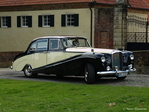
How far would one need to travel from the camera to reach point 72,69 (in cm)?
1559

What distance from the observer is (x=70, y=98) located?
10.9 m

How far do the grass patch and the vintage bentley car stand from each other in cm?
131

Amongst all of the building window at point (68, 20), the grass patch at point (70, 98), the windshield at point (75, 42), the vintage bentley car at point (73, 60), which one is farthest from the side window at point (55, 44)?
the building window at point (68, 20)

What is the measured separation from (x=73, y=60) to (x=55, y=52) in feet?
3.96

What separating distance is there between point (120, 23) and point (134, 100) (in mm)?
21899

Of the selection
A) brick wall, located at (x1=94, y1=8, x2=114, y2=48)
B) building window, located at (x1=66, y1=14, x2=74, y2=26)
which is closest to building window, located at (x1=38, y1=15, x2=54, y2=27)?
building window, located at (x1=66, y1=14, x2=74, y2=26)

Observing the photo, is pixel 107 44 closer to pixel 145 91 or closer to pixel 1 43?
pixel 1 43

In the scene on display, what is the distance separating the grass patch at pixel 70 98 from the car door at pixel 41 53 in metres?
2.98

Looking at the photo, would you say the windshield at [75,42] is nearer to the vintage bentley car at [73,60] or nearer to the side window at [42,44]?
the vintage bentley car at [73,60]

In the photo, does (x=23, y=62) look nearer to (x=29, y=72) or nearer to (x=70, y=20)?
(x=29, y=72)

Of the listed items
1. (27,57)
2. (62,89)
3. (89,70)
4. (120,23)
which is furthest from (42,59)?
(120,23)

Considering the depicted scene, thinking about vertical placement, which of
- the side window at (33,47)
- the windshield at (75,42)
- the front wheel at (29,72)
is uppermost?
the windshield at (75,42)

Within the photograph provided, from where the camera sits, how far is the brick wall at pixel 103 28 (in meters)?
32.7

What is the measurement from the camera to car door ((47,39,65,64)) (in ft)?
52.8
